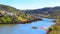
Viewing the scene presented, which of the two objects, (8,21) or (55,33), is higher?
(55,33)

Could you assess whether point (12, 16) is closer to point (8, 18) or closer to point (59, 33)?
point (8, 18)

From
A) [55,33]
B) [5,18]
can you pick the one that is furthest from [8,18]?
[55,33]

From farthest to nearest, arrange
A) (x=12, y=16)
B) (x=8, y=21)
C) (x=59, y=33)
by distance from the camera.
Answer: (x=12, y=16) < (x=8, y=21) < (x=59, y=33)

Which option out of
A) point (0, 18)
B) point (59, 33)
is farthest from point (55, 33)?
point (0, 18)

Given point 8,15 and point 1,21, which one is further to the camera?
point 8,15

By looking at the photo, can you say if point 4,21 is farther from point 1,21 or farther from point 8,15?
point 8,15

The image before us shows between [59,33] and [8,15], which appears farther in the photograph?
[8,15]

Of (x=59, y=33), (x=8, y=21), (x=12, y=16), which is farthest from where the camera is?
(x=12, y=16)

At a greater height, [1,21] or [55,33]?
[55,33]
